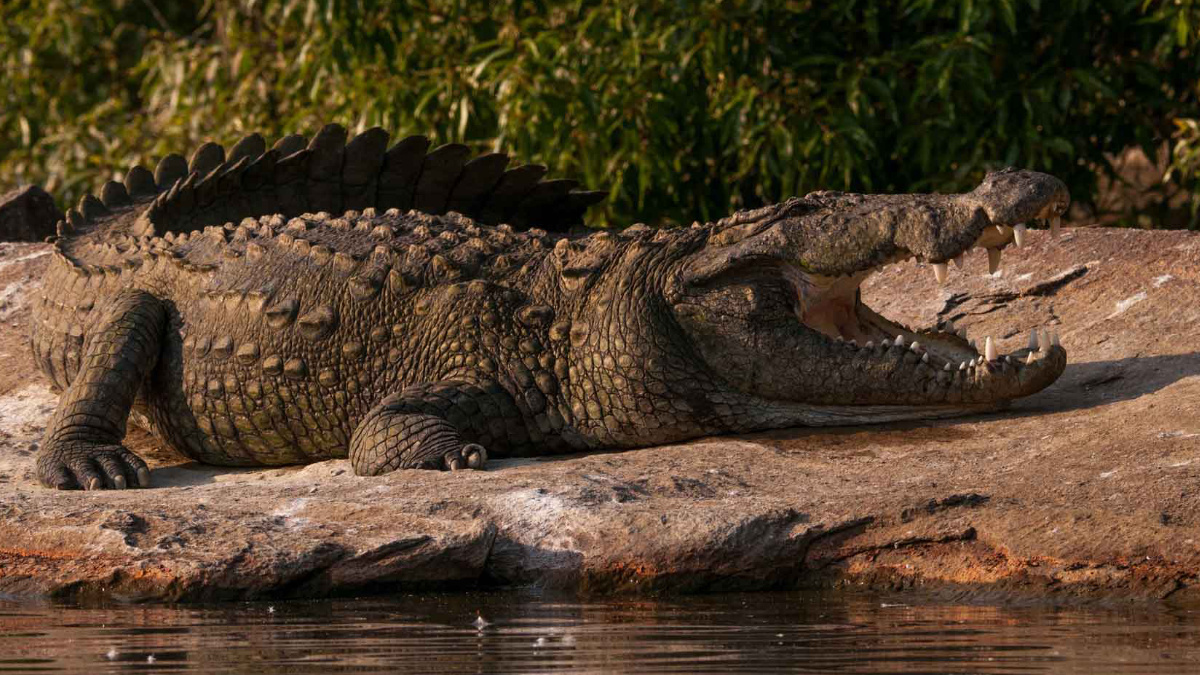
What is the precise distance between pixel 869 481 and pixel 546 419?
1.52m

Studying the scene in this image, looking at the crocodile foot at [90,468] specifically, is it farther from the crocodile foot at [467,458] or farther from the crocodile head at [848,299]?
the crocodile head at [848,299]

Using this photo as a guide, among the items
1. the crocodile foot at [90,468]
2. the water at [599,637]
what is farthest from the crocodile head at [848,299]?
the crocodile foot at [90,468]

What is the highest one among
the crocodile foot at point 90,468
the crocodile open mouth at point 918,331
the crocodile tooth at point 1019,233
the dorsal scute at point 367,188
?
the dorsal scute at point 367,188

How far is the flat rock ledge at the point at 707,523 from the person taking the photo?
4.96m

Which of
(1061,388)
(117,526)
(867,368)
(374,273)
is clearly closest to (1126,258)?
(1061,388)

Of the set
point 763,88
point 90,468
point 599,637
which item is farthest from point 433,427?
point 763,88

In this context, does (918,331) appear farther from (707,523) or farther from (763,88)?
(763,88)

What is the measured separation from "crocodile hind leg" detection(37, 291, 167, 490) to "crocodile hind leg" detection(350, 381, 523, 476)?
943mm

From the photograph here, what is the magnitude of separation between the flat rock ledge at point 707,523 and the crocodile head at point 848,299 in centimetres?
20

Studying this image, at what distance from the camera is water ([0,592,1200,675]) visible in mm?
3904

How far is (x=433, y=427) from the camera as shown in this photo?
6355 mm

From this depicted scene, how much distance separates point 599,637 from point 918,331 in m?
2.76

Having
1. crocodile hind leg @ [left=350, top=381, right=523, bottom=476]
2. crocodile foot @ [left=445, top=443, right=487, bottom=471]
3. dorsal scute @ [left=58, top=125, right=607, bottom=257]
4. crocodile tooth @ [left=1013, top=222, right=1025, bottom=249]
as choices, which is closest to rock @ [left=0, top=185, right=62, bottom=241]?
dorsal scute @ [left=58, top=125, right=607, bottom=257]

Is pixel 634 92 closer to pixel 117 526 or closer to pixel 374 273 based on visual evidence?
pixel 374 273
